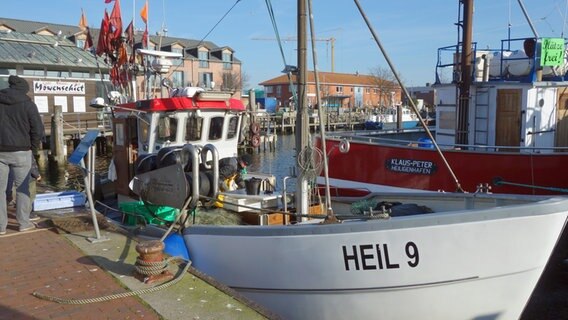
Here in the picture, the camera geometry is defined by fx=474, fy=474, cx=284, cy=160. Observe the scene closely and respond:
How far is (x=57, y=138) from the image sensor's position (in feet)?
82.8

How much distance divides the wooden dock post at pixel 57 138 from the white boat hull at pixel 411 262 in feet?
75.7

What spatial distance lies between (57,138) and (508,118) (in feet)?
73.8

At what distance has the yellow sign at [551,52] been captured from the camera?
10.1m

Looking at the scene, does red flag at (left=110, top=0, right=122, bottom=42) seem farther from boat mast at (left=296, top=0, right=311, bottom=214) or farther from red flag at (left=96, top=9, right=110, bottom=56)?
boat mast at (left=296, top=0, right=311, bottom=214)

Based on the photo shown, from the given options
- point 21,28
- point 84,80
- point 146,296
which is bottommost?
point 146,296

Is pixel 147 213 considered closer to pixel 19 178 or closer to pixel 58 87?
pixel 19 178

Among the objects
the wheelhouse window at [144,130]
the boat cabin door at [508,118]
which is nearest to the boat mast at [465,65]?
the boat cabin door at [508,118]

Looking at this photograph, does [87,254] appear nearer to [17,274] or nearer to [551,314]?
[17,274]

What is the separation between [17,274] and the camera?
186 inches

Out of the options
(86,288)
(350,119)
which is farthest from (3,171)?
(350,119)

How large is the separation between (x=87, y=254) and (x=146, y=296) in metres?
1.49

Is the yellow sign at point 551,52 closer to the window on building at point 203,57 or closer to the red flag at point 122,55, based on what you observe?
the red flag at point 122,55

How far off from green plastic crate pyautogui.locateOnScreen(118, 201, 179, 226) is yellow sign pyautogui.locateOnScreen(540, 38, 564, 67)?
8.49 metres

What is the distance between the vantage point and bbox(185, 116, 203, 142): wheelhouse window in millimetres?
8094
